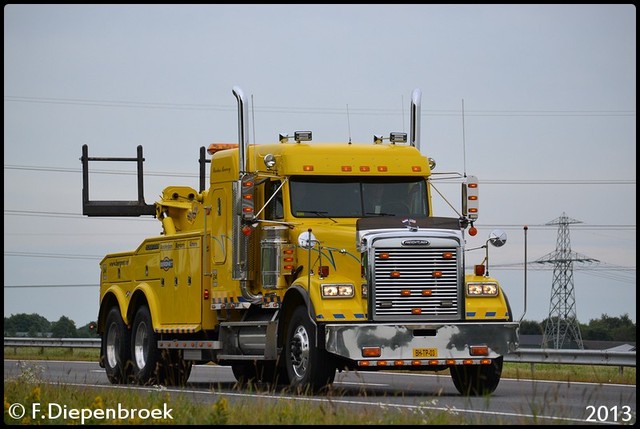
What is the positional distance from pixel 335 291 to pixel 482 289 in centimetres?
213

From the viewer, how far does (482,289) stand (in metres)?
19.3

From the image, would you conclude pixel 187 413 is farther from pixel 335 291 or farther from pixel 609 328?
pixel 609 328

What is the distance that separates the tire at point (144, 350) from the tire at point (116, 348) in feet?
0.47

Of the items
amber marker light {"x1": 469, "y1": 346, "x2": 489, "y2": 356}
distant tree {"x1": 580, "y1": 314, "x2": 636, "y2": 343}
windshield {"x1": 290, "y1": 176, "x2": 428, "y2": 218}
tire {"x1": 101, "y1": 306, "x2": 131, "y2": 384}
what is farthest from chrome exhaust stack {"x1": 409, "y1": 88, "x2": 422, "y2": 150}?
distant tree {"x1": 580, "y1": 314, "x2": 636, "y2": 343}

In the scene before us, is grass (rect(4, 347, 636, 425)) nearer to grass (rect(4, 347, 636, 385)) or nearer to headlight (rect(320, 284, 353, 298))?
grass (rect(4, 347, 636, 385))

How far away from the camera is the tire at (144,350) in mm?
23266

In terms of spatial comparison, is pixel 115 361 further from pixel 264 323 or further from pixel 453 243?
pixel 453 243

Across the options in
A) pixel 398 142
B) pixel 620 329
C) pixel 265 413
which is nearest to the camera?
pixel 265 413

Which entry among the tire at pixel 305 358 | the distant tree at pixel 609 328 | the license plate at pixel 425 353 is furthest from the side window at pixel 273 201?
the distant tree at pixel 609 328

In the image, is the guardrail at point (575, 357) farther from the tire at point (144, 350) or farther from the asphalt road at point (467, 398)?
the tire at point (144, 350)

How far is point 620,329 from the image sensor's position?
6366 centimetres

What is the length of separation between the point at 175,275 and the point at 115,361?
2675mm

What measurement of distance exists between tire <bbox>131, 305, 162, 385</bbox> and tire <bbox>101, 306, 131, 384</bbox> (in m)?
0.14

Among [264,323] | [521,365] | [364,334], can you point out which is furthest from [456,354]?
[521,365]
